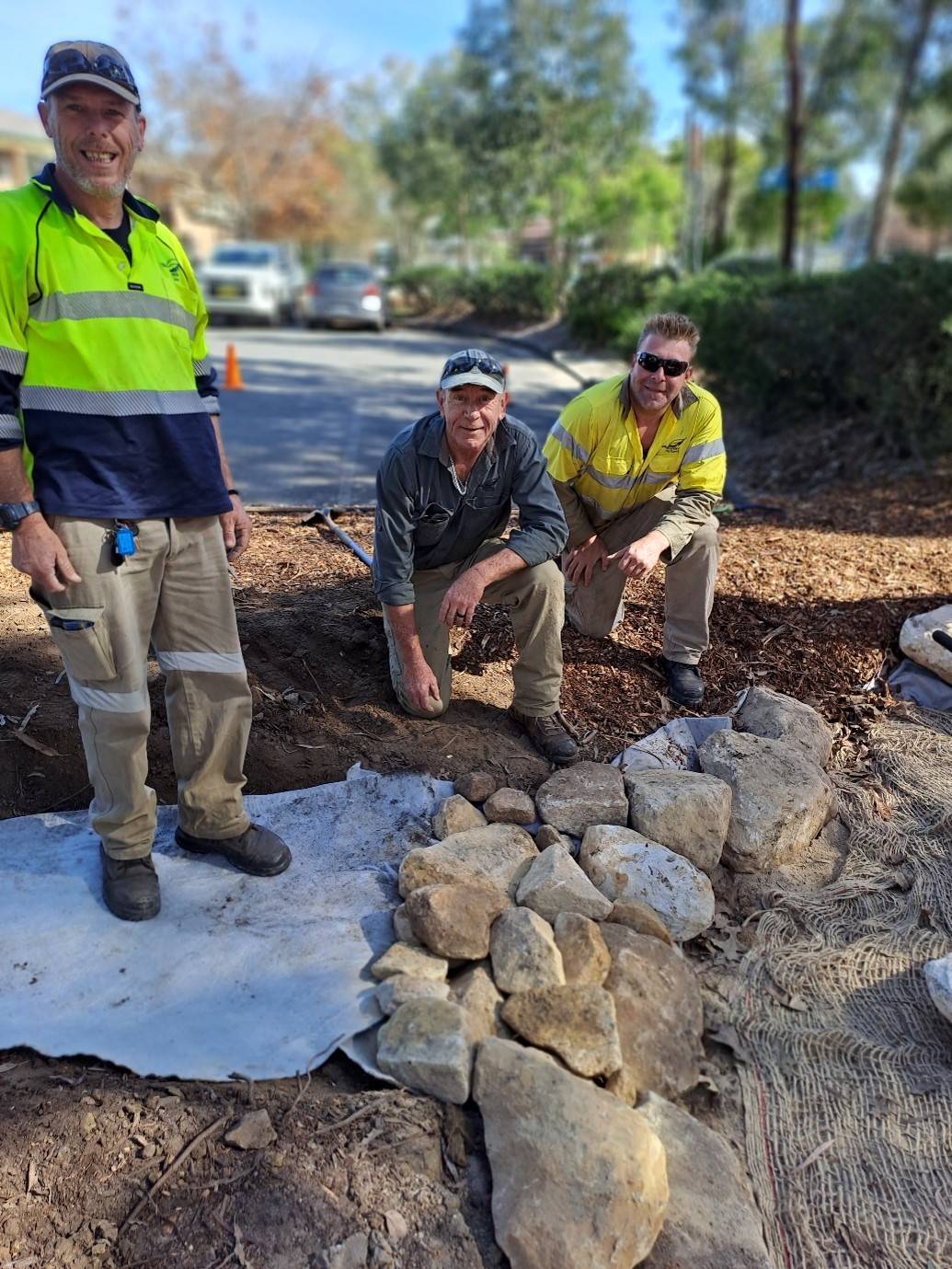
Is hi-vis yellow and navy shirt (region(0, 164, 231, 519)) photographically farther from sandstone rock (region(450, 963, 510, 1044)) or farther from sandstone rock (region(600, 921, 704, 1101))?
sandstone rock (region(600, 921, 704, 1101))

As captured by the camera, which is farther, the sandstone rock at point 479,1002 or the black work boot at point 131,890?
the black work boot at point 131,890

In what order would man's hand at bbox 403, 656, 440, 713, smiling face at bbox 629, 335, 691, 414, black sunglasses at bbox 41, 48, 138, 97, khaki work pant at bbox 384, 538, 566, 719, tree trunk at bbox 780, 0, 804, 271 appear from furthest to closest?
tree trunk at bbox 780, 0, 804, 271 → smiling face at bbox 629, 335, 691, 414 → khaki work pant at bbox 384, 538, 566, 719 → man's hand at bbox 403, 656, 440, 713 → black sunglasses at bbox 41, 48, 138, 97

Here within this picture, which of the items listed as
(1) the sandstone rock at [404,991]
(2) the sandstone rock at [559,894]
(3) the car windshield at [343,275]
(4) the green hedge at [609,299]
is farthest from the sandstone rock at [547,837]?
(3) the car windshield at [343,275]

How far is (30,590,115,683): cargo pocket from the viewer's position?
243 centimetres

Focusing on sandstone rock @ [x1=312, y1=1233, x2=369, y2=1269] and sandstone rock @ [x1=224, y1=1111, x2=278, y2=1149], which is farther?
sandstone rock @ [x1=224, y1=1111, x2=278, y2=1149]

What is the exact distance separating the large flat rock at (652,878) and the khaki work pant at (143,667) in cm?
104

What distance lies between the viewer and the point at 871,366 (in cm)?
796

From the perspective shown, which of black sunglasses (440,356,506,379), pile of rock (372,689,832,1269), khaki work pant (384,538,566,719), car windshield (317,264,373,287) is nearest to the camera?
pile of rock (372,689,832,1269)

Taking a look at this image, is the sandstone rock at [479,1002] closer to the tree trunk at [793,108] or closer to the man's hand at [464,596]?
the man's hand at [464,596]

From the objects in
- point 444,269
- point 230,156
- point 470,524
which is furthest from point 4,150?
point 470,524

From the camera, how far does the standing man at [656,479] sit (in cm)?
373

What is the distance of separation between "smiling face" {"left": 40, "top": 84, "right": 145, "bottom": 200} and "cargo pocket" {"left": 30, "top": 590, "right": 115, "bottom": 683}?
987 mm

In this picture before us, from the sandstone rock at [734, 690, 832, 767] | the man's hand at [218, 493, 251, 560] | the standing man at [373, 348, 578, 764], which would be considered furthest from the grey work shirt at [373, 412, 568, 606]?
the sandstone rock at [734, 690, 832, 767]

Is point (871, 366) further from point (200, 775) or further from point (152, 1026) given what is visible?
point (152, 1026)
